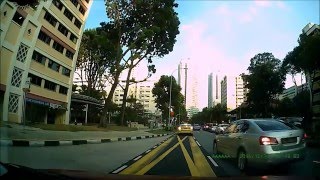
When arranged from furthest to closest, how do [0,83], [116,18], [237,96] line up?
[237,96] < [116,18] < [0,83]

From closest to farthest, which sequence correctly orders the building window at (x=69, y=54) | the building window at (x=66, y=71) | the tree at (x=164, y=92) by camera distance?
the building window at (x=66, y=71), the building window at (x=69, y=54), the tree at (x=164, y=92)

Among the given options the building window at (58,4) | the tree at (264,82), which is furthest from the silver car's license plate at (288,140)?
the tree at (264,82)

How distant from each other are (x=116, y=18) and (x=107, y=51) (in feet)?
20.7

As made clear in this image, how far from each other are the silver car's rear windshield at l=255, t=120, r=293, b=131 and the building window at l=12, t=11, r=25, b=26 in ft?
22.7

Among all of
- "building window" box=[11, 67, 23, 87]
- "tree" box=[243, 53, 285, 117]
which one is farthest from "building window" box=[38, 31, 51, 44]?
"tree" box=[243, 53, 285, 117]

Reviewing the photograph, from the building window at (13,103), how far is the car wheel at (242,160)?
21.3 feet

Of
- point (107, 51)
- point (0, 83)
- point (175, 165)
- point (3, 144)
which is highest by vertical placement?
point (107, 51)

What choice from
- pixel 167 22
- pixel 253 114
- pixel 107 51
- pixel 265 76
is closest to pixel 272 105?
pixel 253 114

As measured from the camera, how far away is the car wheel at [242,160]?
1109cm

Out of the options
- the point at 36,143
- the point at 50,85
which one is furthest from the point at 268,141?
the point at 36,143

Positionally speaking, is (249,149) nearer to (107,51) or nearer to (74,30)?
(74,30)

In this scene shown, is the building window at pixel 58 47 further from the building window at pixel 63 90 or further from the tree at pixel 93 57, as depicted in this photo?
the tree at pixel 93 57

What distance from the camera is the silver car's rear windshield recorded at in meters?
11.1

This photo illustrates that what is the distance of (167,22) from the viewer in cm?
4044
